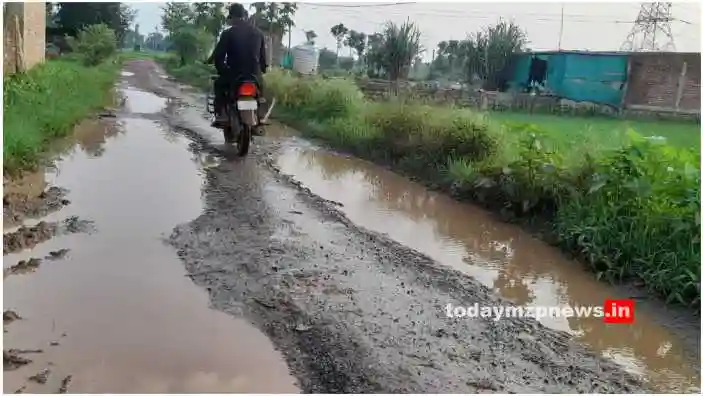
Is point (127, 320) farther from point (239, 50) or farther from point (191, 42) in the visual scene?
point (191, 42)

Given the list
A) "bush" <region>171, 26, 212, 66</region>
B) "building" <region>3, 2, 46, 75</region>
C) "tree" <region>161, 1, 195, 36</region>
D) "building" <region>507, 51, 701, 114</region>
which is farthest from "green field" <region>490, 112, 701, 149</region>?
"tree" <region>161, 1, 195, 36</region>

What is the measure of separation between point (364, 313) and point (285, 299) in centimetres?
45

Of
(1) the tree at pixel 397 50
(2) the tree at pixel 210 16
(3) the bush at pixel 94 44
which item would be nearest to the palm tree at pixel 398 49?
(1) the tree at pixel 397 50

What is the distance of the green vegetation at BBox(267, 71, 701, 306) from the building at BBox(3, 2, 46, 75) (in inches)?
255

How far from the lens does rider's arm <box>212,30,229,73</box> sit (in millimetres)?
7629

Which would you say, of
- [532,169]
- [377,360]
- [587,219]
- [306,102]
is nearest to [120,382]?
[377,360]

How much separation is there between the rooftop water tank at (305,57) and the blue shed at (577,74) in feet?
35.9

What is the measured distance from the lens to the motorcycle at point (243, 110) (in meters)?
7.59

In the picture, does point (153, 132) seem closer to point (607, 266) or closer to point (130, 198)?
point (130, 198)

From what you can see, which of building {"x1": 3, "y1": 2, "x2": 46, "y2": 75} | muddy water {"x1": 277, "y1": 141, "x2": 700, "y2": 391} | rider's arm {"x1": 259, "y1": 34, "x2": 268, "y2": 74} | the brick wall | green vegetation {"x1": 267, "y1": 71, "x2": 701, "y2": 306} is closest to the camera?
muddy water {"x1": 277, "y1": 141, "x2": 700, "y2": 391}

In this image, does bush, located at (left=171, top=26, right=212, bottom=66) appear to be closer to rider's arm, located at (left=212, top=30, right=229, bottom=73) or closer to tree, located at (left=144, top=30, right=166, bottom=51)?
tree, located at (left=144, top=30, right=166, bottom=51)

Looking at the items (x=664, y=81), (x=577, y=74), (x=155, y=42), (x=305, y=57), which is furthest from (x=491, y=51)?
(x=155, y=42)

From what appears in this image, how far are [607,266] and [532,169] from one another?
1.59 metres

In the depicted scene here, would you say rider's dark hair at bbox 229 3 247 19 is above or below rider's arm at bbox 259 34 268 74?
above
